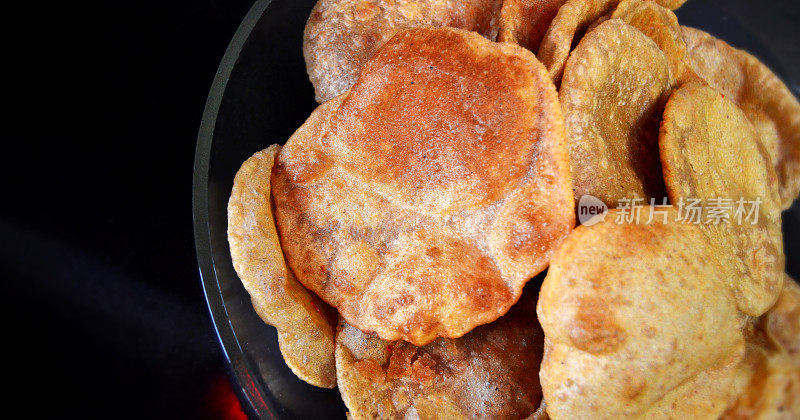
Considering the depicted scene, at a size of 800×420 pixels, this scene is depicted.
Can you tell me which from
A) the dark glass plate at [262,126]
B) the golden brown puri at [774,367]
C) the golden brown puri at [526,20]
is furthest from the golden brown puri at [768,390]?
the golden brown puri at [526,20]

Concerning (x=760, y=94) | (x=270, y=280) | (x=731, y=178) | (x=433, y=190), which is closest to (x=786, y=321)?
(x=731, y=178)

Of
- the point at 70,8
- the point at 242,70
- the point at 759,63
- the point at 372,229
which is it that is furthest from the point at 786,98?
the point at 70,8

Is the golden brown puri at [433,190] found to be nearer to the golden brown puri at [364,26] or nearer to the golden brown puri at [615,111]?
the golden brown puri at [615,111]

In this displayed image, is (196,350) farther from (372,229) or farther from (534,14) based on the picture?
(534,14)

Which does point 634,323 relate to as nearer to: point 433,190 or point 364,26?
point 433,190

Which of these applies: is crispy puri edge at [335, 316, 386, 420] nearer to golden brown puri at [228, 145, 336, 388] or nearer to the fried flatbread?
golden brown puri at [228, 145, 336, 388]

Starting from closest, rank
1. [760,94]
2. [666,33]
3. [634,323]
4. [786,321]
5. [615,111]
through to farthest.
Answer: [634,323] → [786,321] → [615,111] → [666,33] → [760,94]

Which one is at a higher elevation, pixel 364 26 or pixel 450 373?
pixel 364 26
